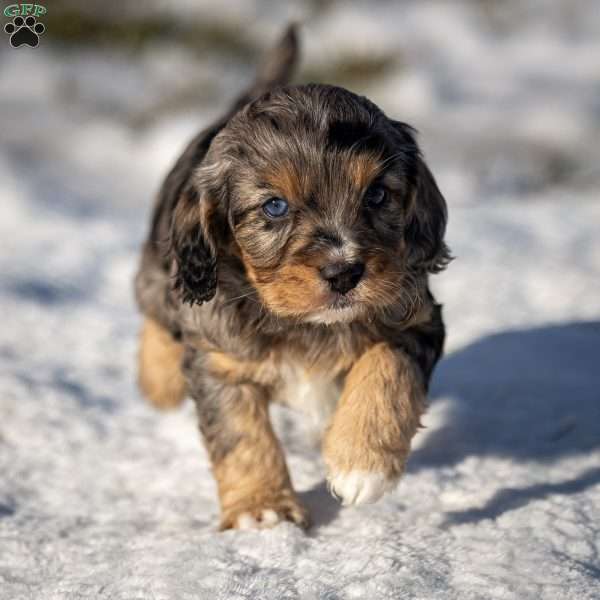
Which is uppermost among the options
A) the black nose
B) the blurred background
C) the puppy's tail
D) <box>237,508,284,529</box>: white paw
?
the blurred background

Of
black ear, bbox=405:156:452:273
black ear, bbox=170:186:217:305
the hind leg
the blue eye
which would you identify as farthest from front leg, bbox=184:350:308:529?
the hind leg

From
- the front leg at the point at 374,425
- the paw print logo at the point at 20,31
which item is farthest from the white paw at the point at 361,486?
the paw print logo at the point at 20,31

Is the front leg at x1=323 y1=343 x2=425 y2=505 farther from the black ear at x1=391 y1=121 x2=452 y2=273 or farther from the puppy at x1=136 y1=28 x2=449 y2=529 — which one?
the black ear at x1=391 y1=121 x2=452 y2=273

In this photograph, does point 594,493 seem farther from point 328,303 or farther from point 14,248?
point 14,248

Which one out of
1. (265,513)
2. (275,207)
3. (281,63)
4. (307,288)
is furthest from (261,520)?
(281,63)

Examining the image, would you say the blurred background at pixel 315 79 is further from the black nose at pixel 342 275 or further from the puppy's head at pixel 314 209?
the black nose at pixel 342 275

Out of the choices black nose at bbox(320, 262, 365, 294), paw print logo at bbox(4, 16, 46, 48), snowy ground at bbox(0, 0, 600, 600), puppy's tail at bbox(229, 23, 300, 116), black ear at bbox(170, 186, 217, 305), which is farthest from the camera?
paw print logo at bbox(4, 16, 46, 48)

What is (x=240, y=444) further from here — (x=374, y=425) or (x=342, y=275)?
(x=342, y=275)

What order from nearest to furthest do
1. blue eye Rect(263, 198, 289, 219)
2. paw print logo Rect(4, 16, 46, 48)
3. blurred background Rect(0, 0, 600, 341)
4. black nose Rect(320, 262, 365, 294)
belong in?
black nose Rect(320, 262, 365, 294)
blue eye Rect(263, 198, 289, 219)
paw print logo Rect(4, 16, 46, 48)
blurred background Rect(0, 0, 600, 341)
